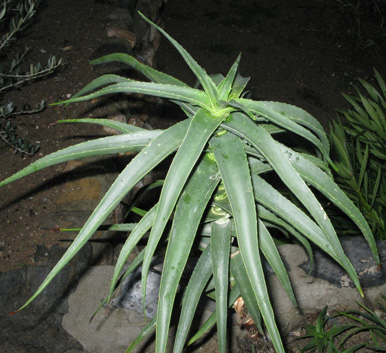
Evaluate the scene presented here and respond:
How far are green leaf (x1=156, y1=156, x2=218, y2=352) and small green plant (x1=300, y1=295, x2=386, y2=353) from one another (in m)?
1.20

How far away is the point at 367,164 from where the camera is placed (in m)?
2.54

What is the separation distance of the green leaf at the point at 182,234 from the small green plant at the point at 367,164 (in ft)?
4.43

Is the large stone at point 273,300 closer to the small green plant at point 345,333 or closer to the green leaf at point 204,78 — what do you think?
the small green plant at point 345,333

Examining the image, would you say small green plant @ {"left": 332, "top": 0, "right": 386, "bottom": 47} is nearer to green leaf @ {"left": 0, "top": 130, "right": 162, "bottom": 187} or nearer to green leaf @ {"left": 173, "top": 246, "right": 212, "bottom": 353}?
green leaf @ {"left": 173, "top": 246, "right": 212, "bottom": 353}

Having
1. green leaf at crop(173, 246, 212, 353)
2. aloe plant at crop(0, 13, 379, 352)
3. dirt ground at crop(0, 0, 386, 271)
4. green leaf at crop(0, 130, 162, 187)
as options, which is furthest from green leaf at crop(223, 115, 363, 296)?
dirt ground at crop(0, 0, 386, 271)

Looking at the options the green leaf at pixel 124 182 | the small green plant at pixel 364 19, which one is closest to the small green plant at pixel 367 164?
the green leaf at pixel 124 182

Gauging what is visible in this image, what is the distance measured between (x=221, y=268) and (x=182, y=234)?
0.29 meters

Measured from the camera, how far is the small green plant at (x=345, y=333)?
1.97m

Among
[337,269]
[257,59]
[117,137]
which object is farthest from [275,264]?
[257,59]

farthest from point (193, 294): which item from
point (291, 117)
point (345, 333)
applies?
point (345, 333)

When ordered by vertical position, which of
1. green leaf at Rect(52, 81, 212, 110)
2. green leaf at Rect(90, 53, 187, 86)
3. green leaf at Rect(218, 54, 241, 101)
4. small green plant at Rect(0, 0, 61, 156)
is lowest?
green leaf at Rect(52, 81, 212, 110)

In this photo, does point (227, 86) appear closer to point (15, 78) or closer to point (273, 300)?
point (273, 300)

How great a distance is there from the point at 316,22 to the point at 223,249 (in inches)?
163

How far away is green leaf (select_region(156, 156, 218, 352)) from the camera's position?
1.02 meters
